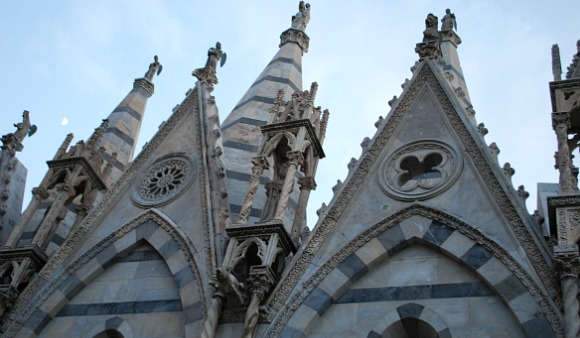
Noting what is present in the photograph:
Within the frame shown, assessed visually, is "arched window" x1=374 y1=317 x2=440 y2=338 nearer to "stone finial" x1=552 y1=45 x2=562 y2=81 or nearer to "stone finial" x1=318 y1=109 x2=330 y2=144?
"stone finial" x1=318 y1=109 x2=330 y2=144

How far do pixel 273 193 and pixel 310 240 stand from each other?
3.92ft

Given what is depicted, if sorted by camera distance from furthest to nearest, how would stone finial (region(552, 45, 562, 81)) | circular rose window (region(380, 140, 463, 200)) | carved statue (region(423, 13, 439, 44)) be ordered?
carved statue (region(423, 13, 439, 44))
stone finial (region(552, 45, 562, 81))
circular rose window (region(380, 140, 463, 200))

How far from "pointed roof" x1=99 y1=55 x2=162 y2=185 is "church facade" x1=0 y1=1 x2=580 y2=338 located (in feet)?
10.0

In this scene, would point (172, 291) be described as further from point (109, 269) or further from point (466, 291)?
point (466, 291)

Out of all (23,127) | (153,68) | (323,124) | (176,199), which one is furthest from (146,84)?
(323,124)

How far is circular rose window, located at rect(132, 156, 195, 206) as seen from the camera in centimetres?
1325

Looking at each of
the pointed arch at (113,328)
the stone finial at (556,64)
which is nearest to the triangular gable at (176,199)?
the pointed arch at (113,328)

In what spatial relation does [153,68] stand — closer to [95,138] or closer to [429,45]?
[95,138]

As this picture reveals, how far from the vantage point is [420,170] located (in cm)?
1180

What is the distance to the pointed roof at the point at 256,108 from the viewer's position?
15.0 meters

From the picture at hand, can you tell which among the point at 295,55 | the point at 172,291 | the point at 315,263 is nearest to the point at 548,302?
the point at 315,263

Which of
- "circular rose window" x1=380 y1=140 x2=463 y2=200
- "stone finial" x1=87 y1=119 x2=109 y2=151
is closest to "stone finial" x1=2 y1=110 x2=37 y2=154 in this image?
"stone finial" x1=87 y1=119 x2=109 y2=151

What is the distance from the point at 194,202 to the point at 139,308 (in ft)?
6.28

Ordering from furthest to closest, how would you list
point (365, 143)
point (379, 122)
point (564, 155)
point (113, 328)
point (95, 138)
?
point (95, 138)
point (379, 122)
point (365, 143)
point (113, 328)
point (564, 155)
